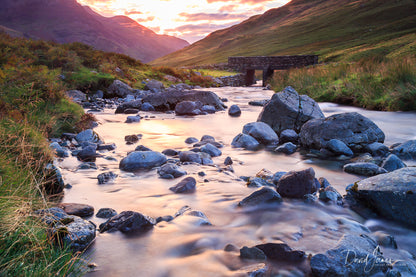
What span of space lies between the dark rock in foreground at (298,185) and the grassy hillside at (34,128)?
3083 millimetres

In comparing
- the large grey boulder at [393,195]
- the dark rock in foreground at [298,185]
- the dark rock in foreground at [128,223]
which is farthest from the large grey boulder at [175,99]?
the dark rock in foreground at [128,223]

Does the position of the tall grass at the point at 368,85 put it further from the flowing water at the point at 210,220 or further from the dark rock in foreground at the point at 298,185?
the dark rock in foreground at the point at 298,185

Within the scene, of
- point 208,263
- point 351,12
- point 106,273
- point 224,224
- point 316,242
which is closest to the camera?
point 106,273

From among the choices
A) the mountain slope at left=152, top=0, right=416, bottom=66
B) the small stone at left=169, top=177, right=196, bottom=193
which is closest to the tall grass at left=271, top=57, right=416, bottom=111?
the small stone at left=169, top=177, right=196, bottom=193

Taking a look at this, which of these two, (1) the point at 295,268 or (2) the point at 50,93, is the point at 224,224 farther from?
(2) the point at 50,93

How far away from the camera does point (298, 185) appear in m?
4.61

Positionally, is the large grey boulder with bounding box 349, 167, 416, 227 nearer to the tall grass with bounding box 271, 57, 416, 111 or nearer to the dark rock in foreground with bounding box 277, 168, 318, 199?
the dark rock in foreground with bounding box 277, 168, 318, 199

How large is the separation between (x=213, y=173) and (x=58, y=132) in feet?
16.6

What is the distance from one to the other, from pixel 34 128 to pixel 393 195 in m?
6.04

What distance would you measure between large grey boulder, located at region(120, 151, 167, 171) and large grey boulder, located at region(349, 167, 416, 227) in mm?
3723

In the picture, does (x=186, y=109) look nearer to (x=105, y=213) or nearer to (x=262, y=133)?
(x=262, y=133)

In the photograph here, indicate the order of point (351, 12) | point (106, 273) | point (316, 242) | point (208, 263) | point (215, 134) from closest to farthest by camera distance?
point (106, 273) → point (208, 263) → point (316, 242) → point (215, 134) → point (351, 12)

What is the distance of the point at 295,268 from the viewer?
2.89 m

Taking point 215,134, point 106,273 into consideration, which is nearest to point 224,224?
point 106,273
